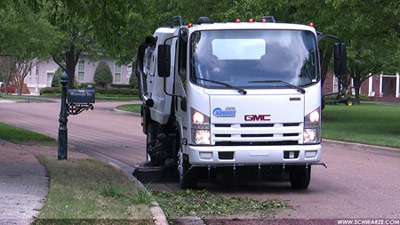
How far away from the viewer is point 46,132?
70.3 ft

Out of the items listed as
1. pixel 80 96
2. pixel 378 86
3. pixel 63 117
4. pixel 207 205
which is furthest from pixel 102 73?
pixel 207 205

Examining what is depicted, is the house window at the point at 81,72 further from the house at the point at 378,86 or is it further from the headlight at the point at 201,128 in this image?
the headlight at the point at 201,128

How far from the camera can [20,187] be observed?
913 centimetres

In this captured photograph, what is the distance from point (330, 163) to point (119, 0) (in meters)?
6.10

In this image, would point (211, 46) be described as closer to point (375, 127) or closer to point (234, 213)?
point (234, 213)

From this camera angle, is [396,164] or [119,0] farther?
[396,164]

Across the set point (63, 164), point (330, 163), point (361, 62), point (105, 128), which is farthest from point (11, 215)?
point (361, 62)

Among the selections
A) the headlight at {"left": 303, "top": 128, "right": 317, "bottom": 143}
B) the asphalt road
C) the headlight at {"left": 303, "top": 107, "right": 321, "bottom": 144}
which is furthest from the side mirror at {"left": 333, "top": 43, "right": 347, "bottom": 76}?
the asphalt road

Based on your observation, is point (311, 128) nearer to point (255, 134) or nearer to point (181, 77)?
point (255, 134)

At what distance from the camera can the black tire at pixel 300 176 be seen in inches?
405

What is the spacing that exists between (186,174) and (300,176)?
76.3 inches

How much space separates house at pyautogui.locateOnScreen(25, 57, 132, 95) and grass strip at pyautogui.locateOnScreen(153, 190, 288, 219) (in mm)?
59523

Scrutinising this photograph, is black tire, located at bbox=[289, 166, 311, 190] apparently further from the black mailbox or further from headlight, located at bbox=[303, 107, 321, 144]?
the black mailbox

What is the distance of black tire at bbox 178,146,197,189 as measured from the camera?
33.2ft
